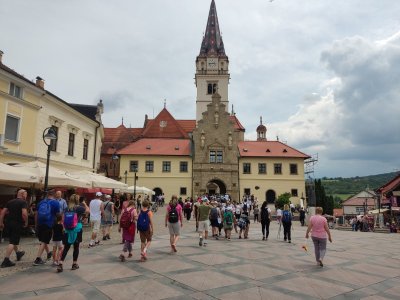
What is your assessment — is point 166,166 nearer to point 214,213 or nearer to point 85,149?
point 85,149

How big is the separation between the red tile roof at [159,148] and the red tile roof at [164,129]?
9.74 m

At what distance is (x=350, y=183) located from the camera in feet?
536

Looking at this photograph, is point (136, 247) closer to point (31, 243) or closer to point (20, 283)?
point (31, 243)

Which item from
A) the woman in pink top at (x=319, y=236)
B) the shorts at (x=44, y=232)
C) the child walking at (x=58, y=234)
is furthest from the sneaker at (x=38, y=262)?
the woman in pink top at (x=319, y=236)

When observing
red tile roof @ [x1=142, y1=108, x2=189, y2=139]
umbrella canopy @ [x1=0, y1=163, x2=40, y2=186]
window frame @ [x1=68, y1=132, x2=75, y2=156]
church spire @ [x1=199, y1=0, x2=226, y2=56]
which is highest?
church spire @ [x1=199, y1=0, x2=226, y2=56]

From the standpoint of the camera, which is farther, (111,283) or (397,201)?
(397,201)

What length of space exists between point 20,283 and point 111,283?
1.88m

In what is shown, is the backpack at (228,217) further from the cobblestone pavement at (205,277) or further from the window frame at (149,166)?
the window frame at (149,166)

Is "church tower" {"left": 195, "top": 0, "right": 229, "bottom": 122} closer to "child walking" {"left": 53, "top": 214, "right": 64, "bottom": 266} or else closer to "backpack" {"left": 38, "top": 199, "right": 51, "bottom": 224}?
"backpack" {"left": 38, "top": 199, "right": 51, "bottom": 224}

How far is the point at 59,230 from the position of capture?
315 inches

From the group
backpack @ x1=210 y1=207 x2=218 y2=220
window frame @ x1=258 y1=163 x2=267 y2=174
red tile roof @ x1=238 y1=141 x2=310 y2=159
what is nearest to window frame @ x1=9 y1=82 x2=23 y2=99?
backpack @ x1=210 y1=207 x2=218 y2=220

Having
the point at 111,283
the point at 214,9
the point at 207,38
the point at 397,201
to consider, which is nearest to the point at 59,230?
the point at 111,283

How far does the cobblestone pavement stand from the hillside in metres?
144

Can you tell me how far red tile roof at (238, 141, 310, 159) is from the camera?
48719 millimetres
